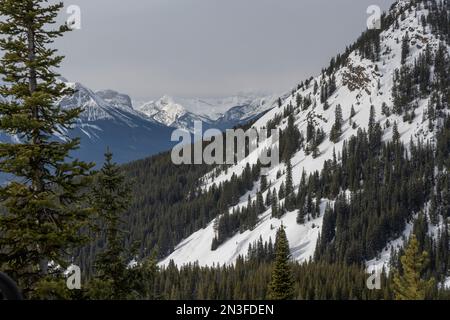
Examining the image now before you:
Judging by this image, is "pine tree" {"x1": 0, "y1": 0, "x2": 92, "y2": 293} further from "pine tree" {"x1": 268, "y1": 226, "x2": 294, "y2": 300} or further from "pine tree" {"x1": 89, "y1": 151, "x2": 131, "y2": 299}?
"pine tree" {"x1": 268, "y1": 226, "x2": 294, "y2": 300}

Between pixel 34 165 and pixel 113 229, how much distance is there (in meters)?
10.5

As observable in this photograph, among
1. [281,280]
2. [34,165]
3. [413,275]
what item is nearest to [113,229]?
[34,165]

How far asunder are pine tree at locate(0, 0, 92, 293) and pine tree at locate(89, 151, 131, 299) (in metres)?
8.02

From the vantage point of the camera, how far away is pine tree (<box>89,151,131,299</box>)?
28.8m

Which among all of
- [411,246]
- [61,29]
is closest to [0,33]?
[61,29]

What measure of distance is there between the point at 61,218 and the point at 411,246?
34385 millimetres

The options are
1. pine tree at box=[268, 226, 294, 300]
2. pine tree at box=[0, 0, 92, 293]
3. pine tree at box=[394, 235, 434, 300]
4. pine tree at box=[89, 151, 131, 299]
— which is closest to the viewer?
pine tree at box=[0, 0, 92, 293]

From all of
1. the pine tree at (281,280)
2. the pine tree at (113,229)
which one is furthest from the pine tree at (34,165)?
the pine tree at (281,280)

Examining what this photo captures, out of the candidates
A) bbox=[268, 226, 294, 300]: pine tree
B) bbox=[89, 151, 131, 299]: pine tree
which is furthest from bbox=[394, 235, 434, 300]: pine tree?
bbox=[89, 151, 131, 299]: pine tree

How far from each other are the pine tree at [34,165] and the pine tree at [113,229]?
8016 millimetres

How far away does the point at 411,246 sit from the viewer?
4428cm

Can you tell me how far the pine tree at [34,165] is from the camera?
736 inches

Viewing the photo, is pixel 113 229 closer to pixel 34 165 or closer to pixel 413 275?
pixel 34 165

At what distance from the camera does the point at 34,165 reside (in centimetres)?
1961
